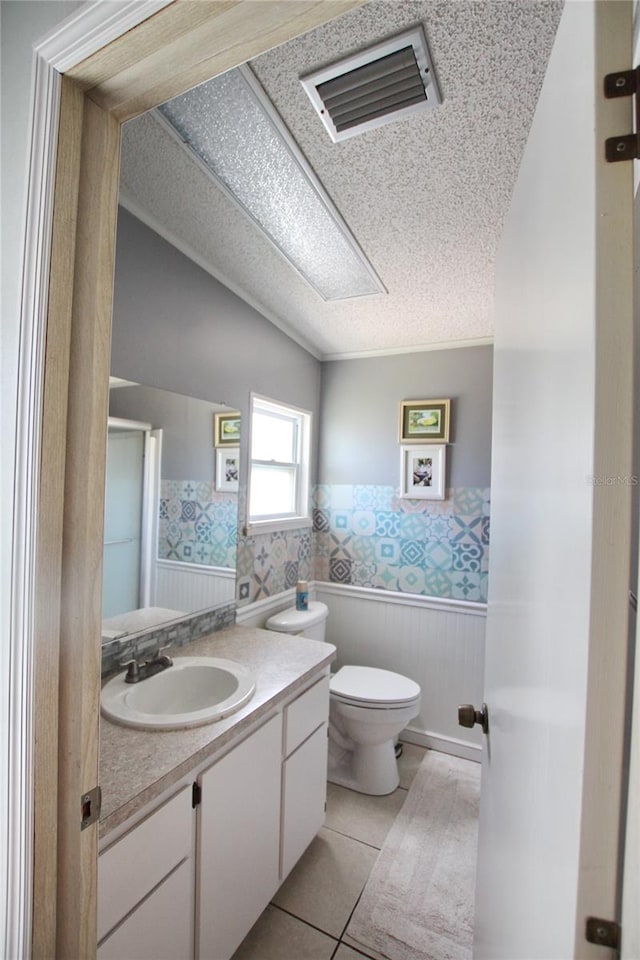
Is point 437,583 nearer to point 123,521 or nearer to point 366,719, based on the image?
point 366,719

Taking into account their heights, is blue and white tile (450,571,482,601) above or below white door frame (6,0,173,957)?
below

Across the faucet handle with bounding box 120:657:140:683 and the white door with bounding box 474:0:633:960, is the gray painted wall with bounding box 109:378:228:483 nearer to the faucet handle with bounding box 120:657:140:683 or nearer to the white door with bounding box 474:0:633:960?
the faucet handle with bounding box 120:657:140:683

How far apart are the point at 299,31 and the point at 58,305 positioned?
1.69 ft

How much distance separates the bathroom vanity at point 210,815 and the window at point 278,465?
978 mm

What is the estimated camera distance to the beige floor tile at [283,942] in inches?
52.3

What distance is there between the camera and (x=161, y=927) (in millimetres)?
978

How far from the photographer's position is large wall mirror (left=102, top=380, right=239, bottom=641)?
4.83 ft

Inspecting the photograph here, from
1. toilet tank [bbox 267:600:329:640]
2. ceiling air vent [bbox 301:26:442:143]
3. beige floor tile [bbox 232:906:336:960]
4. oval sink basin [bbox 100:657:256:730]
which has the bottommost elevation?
beige floor tile [bbox 232:906:336:960]

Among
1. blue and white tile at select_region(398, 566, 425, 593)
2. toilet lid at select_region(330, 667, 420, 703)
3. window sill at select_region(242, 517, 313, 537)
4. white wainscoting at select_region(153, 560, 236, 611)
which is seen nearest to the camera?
white wainscoting at select_region(153, 560, 236, 611)

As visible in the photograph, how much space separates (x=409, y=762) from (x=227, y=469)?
198cm

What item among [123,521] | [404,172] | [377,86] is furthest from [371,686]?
[377,86]

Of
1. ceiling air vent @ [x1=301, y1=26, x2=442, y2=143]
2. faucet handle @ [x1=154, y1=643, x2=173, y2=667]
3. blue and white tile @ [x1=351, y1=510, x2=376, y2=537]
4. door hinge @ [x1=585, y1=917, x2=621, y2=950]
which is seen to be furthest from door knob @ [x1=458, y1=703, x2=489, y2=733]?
blue and white tile @ [x1=351, y1=510, x2=376, y2=537]

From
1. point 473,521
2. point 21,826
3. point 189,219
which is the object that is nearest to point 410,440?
point 473,521

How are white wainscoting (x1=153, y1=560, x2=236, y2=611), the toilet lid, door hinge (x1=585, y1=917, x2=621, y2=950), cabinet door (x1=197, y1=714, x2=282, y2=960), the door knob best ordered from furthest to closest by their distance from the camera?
the toilet lid, white wainscoting (x1=153, y1=560, x2=236, y2=611), cabinet door (x1=197, y1=714, x2=282, y2=960), the door knob, door hinge (x1=585, y1=917, x2=621, y2=950)
